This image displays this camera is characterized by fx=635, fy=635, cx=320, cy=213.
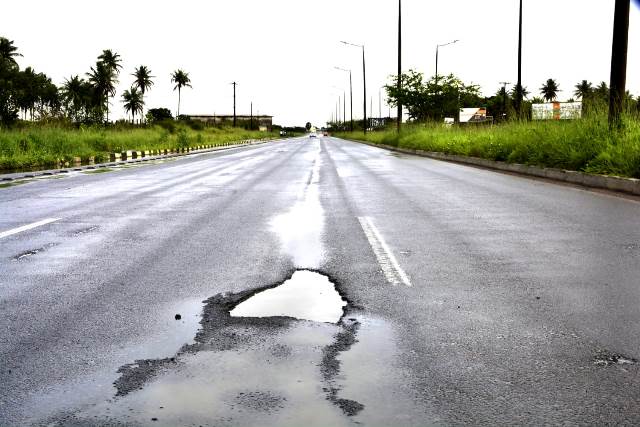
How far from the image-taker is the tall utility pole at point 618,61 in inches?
617

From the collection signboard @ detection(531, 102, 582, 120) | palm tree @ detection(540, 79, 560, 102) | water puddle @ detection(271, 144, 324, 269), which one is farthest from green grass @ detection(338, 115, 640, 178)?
palm tree @ detection(540, 79, 560, 102)

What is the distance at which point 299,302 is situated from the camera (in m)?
5.15

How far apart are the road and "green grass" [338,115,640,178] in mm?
4735

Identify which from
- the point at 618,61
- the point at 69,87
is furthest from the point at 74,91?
the point at 618,61

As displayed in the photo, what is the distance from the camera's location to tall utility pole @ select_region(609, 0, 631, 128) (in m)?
15.7

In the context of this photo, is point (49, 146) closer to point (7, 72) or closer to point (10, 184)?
point (10, 184)

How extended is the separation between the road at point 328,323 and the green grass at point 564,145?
4.73 meters

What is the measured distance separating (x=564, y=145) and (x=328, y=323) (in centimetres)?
1433

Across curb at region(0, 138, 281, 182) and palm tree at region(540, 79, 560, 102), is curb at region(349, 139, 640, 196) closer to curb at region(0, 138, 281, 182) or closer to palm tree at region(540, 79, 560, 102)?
curb at region(0, 138, 281, 182)

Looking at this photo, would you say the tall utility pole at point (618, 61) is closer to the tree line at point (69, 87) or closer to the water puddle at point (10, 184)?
the water puddle at point (10, 184)

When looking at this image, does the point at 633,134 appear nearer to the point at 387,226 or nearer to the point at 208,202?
the point at 387,226

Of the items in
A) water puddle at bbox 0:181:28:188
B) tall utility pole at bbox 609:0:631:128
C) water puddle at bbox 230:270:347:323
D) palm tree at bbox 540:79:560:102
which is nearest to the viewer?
water puddle at bbox 230:270:347:323

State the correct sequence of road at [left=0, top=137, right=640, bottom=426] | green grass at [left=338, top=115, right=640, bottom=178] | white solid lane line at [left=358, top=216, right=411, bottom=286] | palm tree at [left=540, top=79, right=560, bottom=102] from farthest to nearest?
1. palm tree at [left=540, top=79, right=560, bottom=102]
2. green grass at [left=338, top=115, right=640, bottom=178]
3. white solid lane line at [left=358, top=216, right=411, bottom=286]
4. road at [left=0, top=137, right=640, bottom=426]

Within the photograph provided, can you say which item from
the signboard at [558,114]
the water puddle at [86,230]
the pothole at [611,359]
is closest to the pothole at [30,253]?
the water puddle at [86,230]
